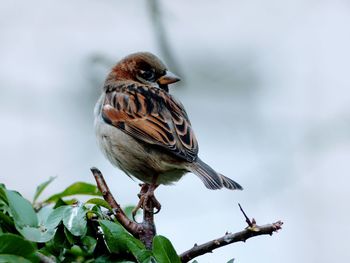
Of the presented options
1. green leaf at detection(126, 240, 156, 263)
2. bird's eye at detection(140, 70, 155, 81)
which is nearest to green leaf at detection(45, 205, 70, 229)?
green leaf at detection(126, 240, 156, 263)

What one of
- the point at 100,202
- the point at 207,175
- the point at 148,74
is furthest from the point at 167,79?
the point at 100,202

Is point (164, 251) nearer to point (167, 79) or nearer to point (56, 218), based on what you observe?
point (56, 218)

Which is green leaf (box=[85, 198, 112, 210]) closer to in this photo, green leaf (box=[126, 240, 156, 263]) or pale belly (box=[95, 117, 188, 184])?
green leaf (box=[126, 240, 156, 263])

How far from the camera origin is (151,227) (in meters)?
2.42

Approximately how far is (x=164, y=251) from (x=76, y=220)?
10.9 inches

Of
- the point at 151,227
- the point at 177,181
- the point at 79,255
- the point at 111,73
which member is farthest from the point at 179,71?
the point at 79,255

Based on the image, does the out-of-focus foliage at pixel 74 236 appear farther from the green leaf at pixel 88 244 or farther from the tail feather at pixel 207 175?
the tail feather at pixel 207 175

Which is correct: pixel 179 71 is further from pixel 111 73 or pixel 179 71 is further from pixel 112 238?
pixel 112 238

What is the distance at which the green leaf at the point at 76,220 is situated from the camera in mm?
2110

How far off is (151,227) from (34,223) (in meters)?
0.44

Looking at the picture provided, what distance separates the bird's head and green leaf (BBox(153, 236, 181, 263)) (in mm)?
2968

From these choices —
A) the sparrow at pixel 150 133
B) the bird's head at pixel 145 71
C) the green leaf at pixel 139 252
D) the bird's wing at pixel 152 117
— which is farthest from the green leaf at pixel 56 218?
the bird's head at pixel 145 71

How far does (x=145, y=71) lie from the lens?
5273 mm

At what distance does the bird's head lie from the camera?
16.9 feet
